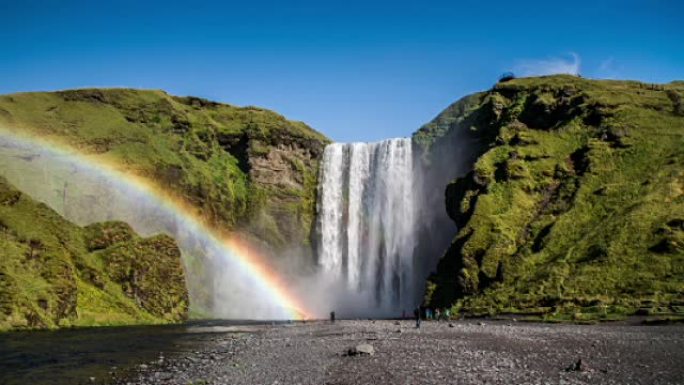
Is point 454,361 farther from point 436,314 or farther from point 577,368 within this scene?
point 436,314

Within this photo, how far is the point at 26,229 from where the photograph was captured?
6394cm

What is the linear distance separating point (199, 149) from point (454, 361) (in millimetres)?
102356

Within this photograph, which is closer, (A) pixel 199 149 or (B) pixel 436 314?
(B) pixel 436 314

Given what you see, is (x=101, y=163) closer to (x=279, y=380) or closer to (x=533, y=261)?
(x=533, y=261)

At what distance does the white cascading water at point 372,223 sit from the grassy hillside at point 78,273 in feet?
111

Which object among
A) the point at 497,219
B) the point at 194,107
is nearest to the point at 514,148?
the point at 497,219

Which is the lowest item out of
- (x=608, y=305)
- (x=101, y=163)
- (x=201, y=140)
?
(x=608, y=305)

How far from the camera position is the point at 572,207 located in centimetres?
6975

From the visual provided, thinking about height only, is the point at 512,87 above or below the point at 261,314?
above

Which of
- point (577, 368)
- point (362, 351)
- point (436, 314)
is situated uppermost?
point (577, 368)

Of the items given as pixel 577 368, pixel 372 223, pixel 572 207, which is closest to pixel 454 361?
pixel 577 368

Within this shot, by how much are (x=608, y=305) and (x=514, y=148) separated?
3885cm

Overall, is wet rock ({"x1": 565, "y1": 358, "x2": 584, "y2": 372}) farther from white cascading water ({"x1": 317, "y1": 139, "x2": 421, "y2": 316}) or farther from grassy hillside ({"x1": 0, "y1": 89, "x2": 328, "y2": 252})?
grassy hillside ({"x1": 0, "y1": 89, "x2": 328, "y2": 252})

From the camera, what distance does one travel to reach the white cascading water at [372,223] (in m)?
100
